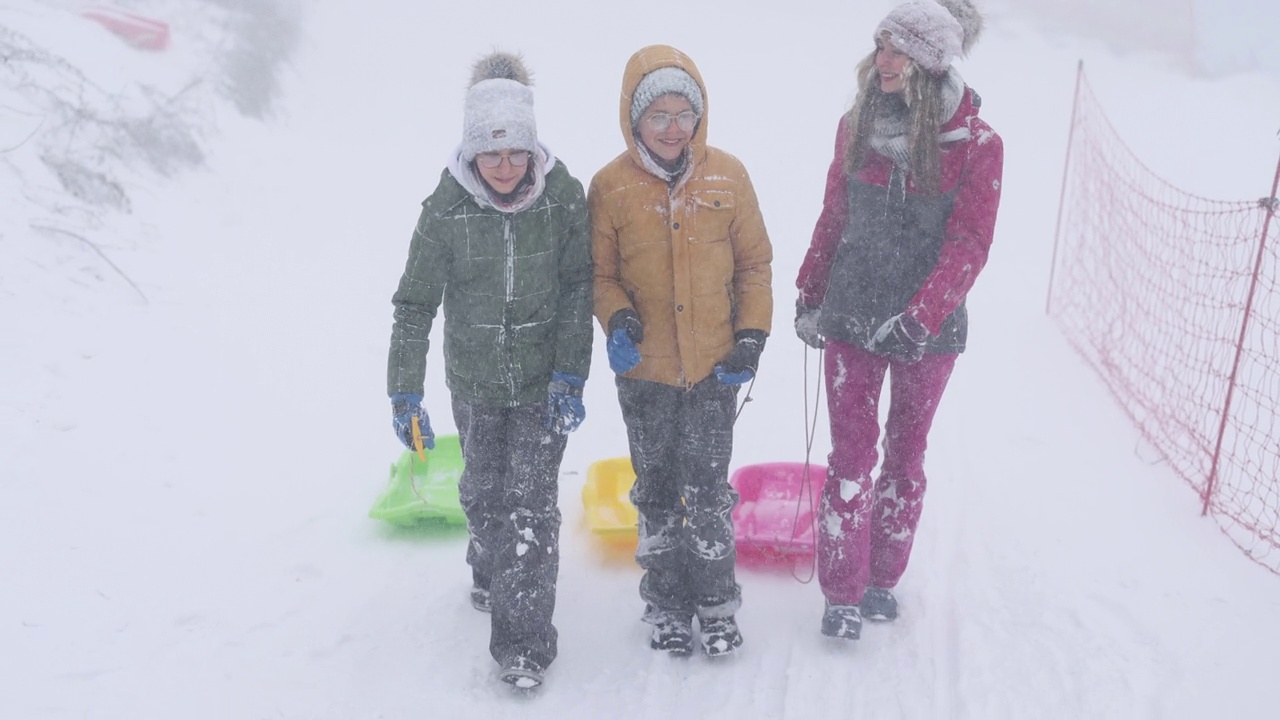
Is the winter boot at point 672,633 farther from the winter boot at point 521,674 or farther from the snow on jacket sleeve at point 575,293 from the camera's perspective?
the snow on jacket sleeve at point 575,293

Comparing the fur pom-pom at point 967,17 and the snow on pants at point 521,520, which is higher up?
the fur pom-pom at point 967,17

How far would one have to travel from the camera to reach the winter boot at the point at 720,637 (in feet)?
10.2

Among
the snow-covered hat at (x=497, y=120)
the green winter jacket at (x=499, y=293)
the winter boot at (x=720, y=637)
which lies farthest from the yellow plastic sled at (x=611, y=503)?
the snow-covered hat at (x=497, y=120)

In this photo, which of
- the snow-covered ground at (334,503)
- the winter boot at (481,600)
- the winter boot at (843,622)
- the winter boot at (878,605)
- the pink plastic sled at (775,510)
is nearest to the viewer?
the snow-covered ground at (334,503)

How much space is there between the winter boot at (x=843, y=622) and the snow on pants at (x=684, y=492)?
0.31 meters

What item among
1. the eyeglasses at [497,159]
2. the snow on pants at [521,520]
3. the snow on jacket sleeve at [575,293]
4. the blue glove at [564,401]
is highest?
the eyeglasses at [497,159]

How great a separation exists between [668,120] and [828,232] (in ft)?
2.35

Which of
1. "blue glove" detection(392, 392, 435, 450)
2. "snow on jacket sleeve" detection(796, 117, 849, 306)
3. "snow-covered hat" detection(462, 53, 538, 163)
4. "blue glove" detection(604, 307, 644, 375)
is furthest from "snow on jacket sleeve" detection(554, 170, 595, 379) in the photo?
"snow on jacket sleeve" detection(796, 117, 849, 306)

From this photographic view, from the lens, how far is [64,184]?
615 centimetres

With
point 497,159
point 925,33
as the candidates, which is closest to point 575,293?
point 497,159

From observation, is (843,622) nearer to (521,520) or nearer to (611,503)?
(521,520)

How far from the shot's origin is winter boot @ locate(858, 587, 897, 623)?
329cm

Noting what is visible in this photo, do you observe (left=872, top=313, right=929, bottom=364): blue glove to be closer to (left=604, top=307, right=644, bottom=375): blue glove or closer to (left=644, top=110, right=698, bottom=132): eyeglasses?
(left=604, top=307, right=644, bottom=375): blue glove

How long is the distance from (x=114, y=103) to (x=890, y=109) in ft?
22.1
